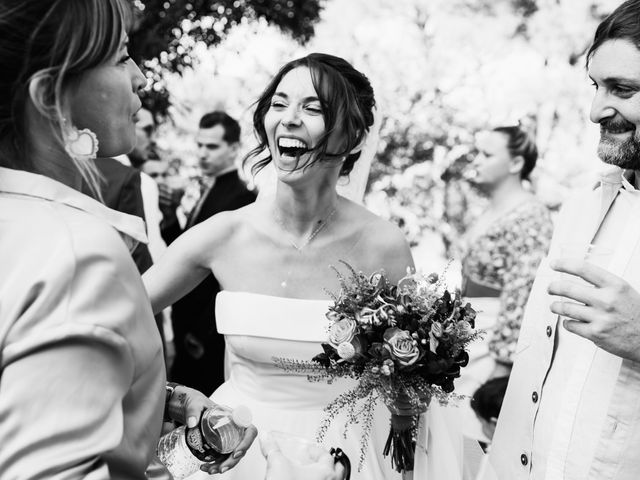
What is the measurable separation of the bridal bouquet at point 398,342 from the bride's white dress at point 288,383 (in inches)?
10.8

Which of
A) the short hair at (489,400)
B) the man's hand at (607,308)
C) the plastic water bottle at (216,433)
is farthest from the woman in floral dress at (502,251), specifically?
the plastic water bottle at (216,433)

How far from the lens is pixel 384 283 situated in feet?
9.11

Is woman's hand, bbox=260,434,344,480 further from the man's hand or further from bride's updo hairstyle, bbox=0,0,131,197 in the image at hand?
the man's hand

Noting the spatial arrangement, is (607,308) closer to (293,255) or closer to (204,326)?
(293,255)

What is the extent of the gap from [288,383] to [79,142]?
6.29ft

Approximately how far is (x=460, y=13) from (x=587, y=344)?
462 inches

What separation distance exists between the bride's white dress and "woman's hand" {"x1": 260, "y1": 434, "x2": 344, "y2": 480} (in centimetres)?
129

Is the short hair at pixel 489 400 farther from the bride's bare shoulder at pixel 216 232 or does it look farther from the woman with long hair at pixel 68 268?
the woman with long hair at pixel 68 268

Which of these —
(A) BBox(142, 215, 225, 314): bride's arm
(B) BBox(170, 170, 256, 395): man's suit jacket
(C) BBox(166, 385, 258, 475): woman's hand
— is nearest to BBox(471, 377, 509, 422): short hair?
(B) BBox(170, 170, 256, 395): man's suit jacket

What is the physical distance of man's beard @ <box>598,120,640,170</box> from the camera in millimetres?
2492

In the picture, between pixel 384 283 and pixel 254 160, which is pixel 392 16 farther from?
pixel 384 283

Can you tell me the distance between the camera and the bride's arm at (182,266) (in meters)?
3.12

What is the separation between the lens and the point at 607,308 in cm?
216

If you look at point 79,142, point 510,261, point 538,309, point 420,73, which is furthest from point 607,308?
point 420,73
